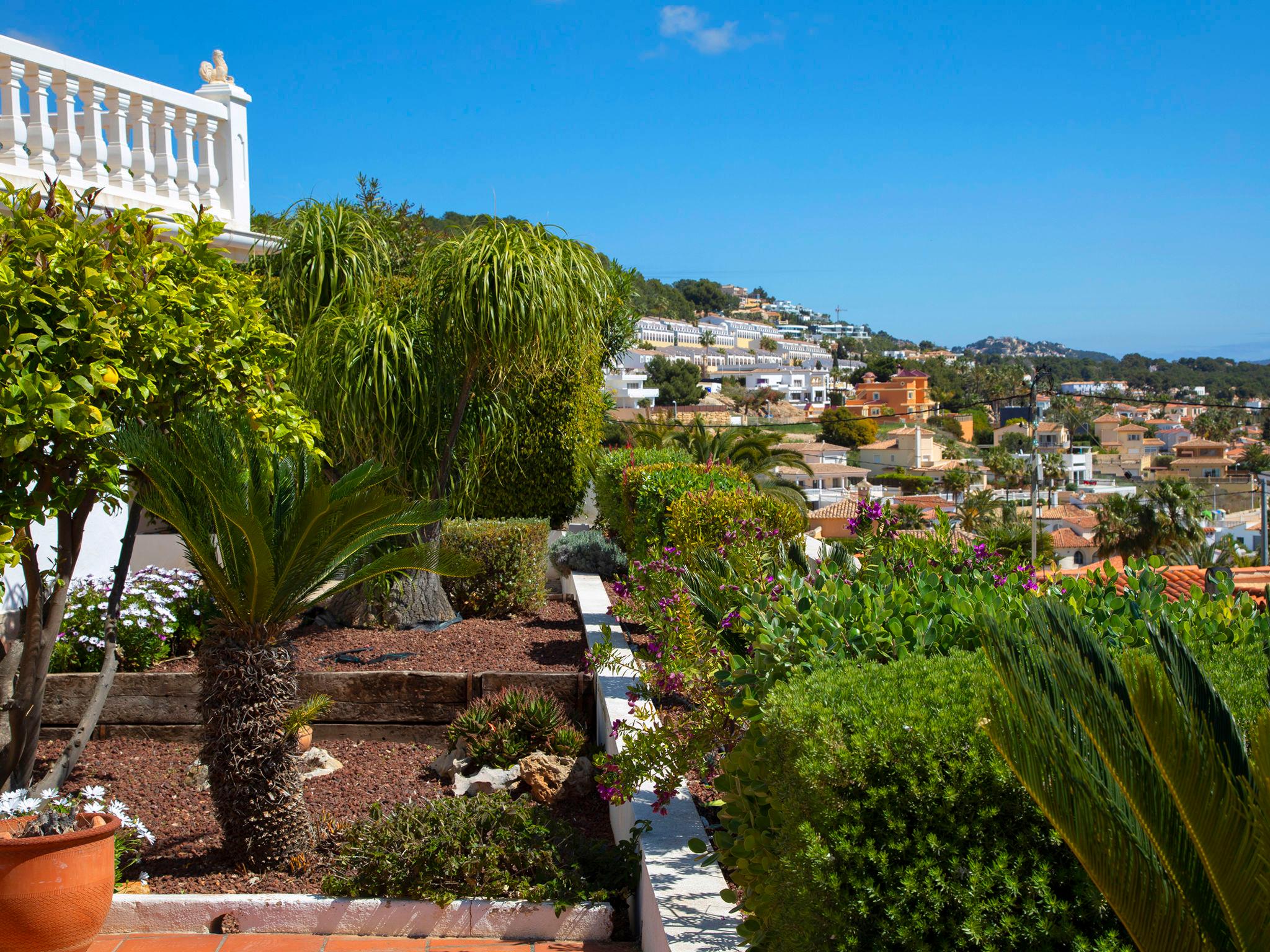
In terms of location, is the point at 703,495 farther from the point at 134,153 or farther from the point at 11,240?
the point at 134,153

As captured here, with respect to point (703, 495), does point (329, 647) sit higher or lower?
lower

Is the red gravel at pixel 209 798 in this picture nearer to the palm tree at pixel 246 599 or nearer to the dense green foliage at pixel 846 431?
the palm tree at pixel 246 599

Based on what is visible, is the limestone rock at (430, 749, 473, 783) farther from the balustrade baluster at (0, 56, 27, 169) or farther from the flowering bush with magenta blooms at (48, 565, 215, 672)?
the balustrade baluster at (0, 56, 27, 169)

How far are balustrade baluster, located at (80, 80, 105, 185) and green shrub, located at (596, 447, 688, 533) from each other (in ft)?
17.0

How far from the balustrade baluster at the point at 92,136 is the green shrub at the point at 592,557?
564 cm

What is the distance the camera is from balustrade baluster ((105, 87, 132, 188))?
7758 mm

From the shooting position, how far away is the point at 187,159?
→ 27.7 ft

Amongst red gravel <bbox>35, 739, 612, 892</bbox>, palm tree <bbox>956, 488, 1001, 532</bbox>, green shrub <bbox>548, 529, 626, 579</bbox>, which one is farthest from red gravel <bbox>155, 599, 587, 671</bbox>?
palm tree <bbox>956, 488, 1001, 532</bbox>

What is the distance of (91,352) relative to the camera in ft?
13.8

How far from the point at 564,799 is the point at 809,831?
3.36m

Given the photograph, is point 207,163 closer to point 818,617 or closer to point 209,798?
point 209,798

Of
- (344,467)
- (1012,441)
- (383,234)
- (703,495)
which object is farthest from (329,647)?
(1012,441)

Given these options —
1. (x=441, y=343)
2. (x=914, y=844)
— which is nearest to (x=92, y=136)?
(x=441, y=343)

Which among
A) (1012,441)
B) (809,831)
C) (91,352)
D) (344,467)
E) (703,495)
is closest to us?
(809,831)
